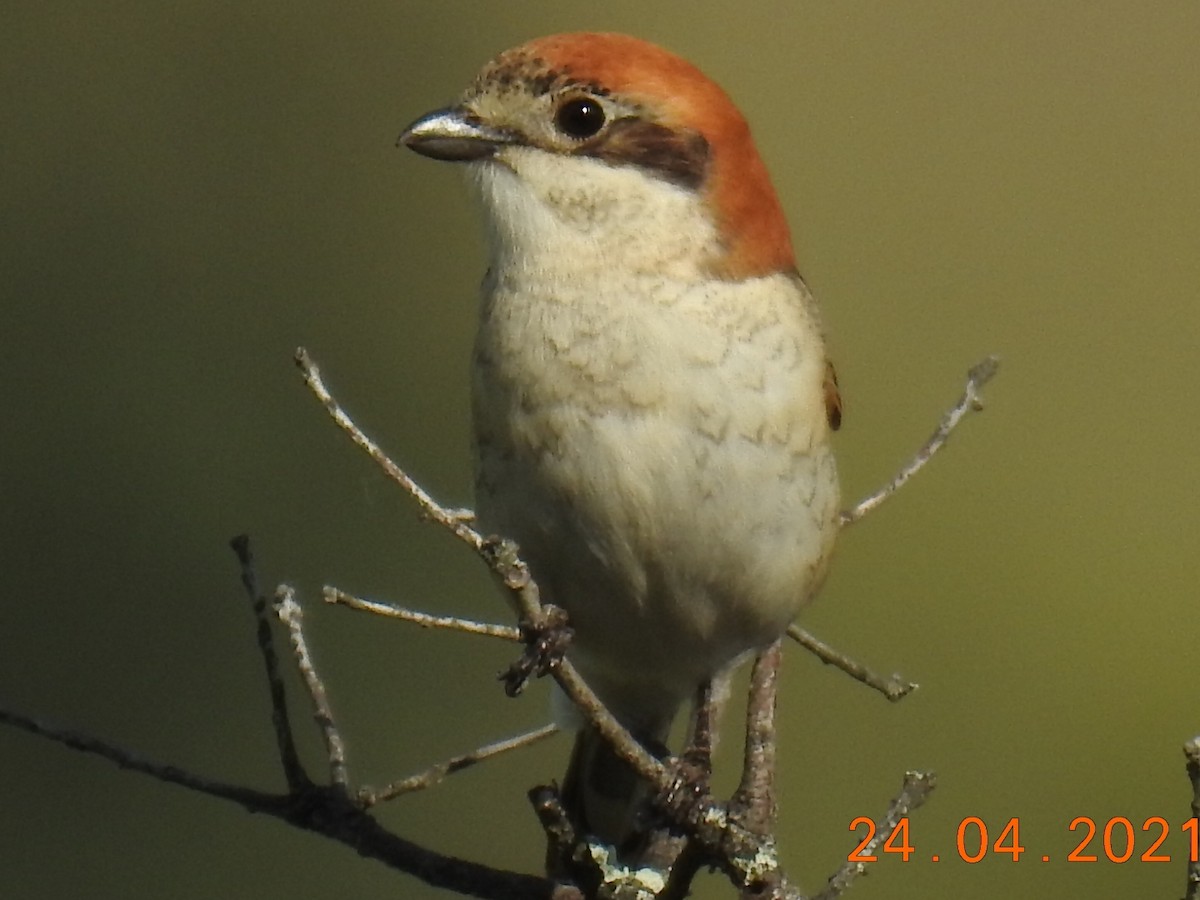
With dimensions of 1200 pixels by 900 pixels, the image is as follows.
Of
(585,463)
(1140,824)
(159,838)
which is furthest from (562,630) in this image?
(159,838)

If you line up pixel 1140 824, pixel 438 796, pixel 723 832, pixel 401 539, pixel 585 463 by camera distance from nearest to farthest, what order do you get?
1. pixel 723 832
2. pixel 585 463
3. pixel 1140 824
4. pixel 438 796
5. pixel 401 539

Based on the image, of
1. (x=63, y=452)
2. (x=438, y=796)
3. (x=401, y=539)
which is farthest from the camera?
(x=63, y=452)

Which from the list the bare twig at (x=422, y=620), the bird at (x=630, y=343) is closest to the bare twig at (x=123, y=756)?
the bare twig at (x=422, y=620)

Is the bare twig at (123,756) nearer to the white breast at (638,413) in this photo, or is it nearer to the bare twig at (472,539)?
the bare twig at (472,539)

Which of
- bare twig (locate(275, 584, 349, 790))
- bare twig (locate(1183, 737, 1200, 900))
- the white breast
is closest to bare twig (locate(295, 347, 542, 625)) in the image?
bare twig (locate(275, 584, 349, 790))

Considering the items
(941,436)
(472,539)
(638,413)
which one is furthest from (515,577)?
(941,436)

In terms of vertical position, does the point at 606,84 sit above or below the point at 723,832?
above

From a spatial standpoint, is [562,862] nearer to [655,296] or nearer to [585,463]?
[585,463]
